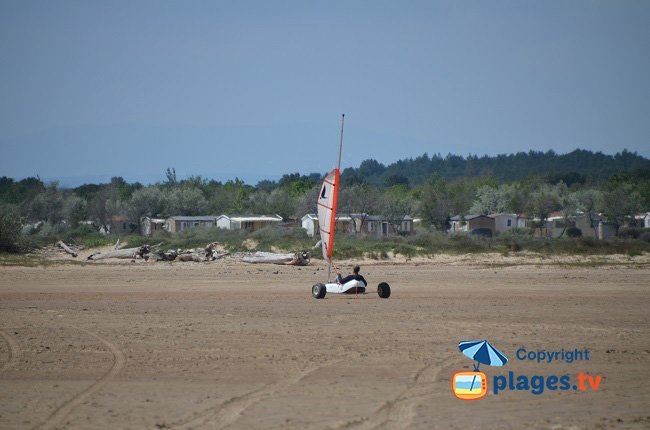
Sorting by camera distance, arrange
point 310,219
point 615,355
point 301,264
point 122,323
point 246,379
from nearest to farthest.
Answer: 1. point 246,379
2. point 615,355
3. point 122,323
4. point 301,264
5. point 310,219

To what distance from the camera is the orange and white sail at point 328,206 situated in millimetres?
18609

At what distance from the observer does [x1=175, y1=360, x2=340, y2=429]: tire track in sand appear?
7941mm

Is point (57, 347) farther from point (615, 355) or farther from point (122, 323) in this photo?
point (615, 355)

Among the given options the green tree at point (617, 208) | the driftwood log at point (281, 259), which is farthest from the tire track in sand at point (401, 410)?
the green tree at point (617, 208)

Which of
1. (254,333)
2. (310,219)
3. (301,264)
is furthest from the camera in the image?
(310,219)

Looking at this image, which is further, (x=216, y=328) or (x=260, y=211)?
(x=260, y=211)

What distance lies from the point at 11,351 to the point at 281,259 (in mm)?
19943

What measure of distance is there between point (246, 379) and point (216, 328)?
3.97 metres

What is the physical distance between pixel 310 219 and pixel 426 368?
2073 inches

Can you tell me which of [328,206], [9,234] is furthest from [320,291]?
[9,234]

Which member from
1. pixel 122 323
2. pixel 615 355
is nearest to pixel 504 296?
pixel 615 355

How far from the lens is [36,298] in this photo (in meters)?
19.2

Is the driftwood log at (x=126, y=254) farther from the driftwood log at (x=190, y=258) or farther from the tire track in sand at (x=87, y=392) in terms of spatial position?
the tire track in sand at (x=87, y=392)

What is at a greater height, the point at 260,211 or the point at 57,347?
the point at 260,211
